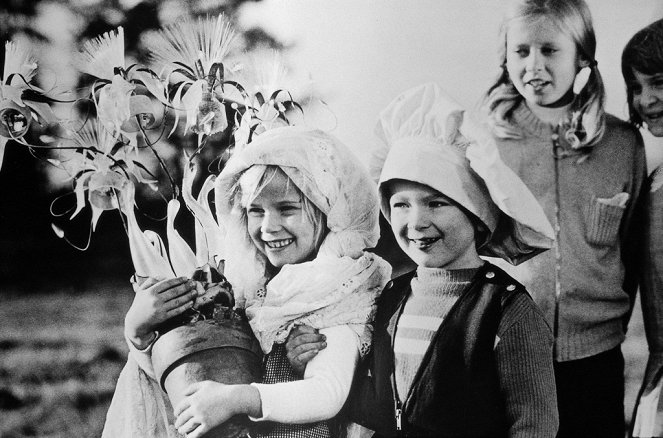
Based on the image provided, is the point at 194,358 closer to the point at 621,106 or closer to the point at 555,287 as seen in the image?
the point at 555,287

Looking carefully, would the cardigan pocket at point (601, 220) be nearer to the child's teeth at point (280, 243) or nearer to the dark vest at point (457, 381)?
the dark vest at point (457, 381)

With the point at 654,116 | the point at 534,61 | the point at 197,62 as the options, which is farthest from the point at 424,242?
the point at 197,62

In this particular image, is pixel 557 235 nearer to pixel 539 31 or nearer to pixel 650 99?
pixel 650 99

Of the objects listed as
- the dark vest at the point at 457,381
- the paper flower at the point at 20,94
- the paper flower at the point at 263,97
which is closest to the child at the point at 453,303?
the dark vest at the point at 457,381

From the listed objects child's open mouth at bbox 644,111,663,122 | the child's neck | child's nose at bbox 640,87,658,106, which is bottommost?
child's open mouth at bbox 644,111,663,122

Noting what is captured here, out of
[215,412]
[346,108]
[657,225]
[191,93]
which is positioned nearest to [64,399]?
[215,412]

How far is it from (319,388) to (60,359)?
0.92 metres

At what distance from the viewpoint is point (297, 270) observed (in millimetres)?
2219

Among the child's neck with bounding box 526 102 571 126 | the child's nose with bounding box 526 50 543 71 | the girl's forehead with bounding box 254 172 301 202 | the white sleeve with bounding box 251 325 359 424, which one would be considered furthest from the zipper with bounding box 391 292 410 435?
the child's nose with bounding box 526 50 543 71

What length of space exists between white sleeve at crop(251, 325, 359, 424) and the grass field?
1.90ft

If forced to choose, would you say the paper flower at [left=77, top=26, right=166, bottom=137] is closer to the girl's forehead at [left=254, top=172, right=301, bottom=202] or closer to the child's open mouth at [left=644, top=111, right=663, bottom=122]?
the girl's forehead at [left=254, top=172, right=301, bottom=202]

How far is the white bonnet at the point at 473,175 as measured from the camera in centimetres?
209

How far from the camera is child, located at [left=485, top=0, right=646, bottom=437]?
6.86ft

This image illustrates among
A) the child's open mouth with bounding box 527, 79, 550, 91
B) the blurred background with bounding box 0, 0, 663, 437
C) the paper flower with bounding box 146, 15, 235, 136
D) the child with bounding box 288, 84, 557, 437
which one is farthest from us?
the paper flower with bounding box 146, 15, 235, 136
